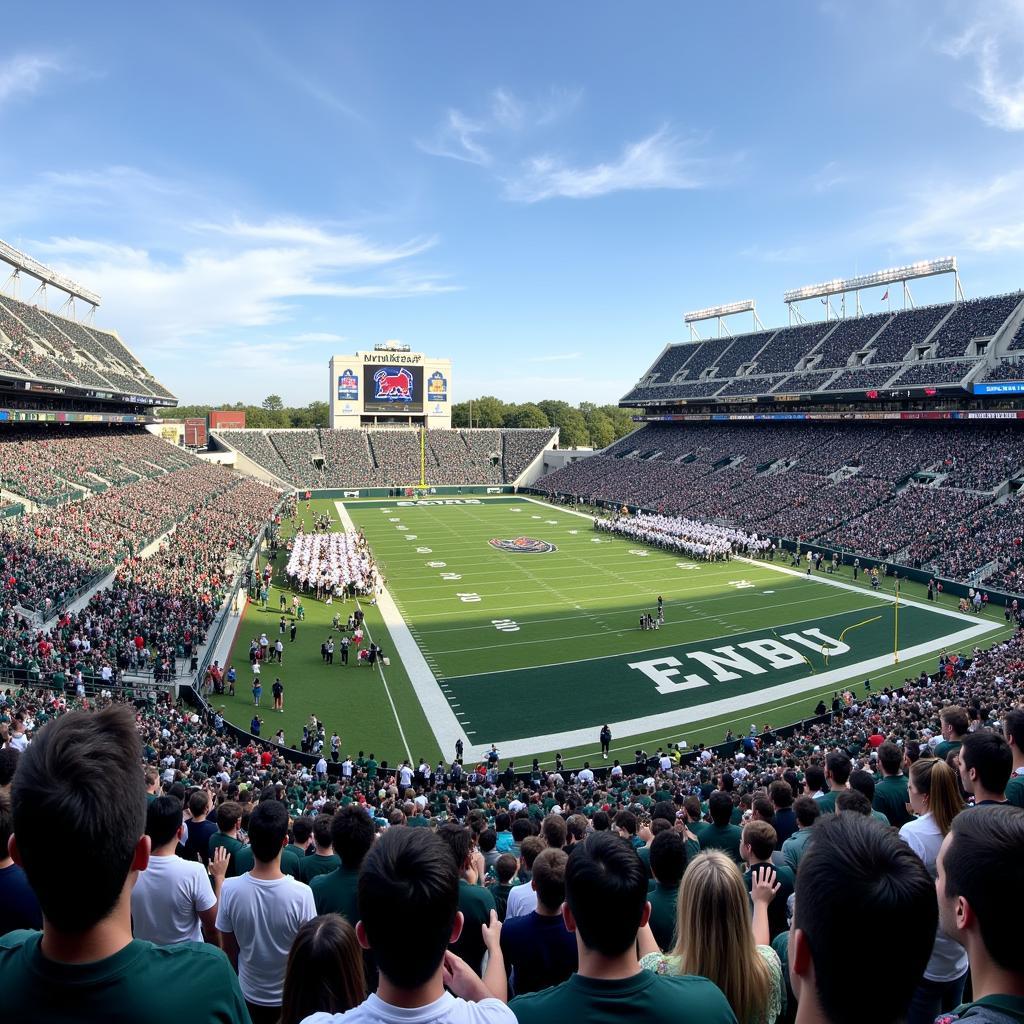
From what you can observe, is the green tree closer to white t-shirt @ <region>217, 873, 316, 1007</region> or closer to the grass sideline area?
the grass sideline area

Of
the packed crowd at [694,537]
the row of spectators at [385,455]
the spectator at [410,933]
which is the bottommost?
the packed crowd at [694,537]

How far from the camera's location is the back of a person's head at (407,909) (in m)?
2.21

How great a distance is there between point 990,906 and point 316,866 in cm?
422

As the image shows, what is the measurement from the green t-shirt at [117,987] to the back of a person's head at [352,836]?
2.36 meters

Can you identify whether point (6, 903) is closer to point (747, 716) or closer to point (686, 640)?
point (747, 716)

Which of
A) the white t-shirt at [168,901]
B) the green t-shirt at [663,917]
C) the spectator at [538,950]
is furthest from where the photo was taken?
the green t-shirt at [663,917]

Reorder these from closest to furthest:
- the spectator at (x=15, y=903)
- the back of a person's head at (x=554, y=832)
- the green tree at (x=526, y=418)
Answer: the spectator at (x=15, y=903)
the back of a person's head at (x=554, y=832)
the green tree at (x=526, y=418)

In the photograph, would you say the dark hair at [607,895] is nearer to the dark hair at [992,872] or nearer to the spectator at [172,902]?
the dark hair at [992,872]

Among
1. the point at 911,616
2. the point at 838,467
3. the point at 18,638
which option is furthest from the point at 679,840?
the point at 838,467

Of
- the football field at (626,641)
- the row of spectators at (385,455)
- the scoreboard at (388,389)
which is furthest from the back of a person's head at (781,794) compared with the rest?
the scoreboard at (388,389)

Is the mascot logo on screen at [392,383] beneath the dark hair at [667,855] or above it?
above

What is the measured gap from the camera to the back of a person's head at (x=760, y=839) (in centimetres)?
450

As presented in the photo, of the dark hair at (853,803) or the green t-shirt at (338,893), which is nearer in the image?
the green t-shirt at (338,893)

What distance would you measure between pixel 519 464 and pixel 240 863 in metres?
73.8
